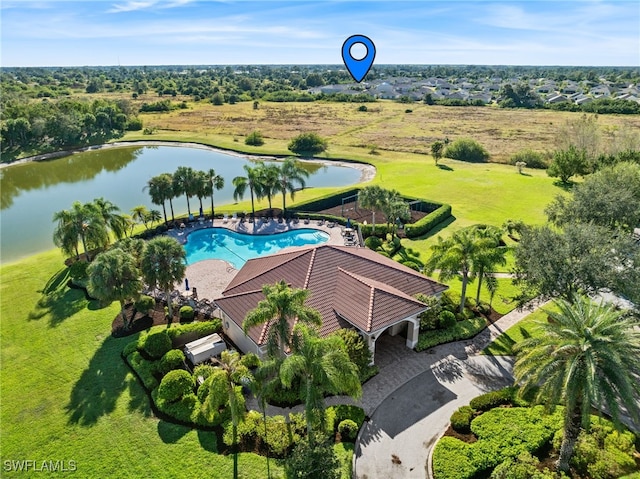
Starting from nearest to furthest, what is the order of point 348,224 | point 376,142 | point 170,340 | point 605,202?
point 170,340 < point 605,202 < point 348,224 < point 376,142

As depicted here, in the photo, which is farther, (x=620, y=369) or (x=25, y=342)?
(x=25, y=342)

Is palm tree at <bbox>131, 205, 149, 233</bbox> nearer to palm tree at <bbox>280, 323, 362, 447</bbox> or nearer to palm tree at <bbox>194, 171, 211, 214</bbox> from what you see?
palm tree at <bbox>194, 171, 211, 214</bbox>

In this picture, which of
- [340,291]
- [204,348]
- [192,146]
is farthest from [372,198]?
[192,146]

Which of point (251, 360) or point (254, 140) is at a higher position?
point (254, 140)

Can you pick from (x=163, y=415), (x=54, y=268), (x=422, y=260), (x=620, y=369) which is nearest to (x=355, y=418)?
(x=163, y=415)

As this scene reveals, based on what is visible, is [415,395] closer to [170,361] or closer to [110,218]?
[170,361]

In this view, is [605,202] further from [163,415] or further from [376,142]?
[376,142]

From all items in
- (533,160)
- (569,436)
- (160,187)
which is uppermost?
(160,187)
